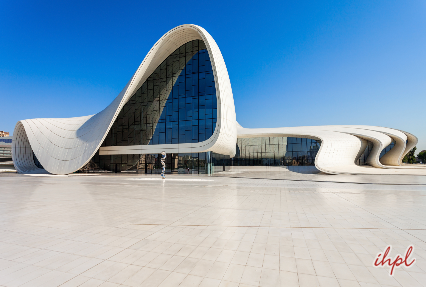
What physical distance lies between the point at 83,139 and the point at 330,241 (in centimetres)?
3142

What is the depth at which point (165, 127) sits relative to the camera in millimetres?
30594

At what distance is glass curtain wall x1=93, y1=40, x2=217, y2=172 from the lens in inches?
1148

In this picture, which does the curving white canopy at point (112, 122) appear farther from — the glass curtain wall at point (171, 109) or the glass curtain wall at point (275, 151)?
the glass curtain wall at point (275, 151)

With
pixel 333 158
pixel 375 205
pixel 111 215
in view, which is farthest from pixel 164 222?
pixel 333 158

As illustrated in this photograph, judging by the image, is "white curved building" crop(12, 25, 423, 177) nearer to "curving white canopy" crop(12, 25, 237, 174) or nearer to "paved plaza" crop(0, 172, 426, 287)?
"curving white canopy" crop(12, 25, 237, 174)

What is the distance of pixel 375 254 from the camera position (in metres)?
4.70

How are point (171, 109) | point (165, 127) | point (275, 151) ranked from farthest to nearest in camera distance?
1. point (275, 151)
2. point (171, 109)
3. point (165, 127)

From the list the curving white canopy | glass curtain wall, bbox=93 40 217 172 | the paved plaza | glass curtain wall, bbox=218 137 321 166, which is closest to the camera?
the paved plaza

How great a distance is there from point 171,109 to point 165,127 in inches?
92.3

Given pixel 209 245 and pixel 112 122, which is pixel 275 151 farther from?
pixel 209 245

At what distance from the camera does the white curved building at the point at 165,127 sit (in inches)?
1131

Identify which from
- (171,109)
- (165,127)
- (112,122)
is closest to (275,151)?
(171,109)

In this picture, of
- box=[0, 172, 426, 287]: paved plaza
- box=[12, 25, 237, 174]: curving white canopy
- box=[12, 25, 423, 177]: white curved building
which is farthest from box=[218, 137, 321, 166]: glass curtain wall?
box=[0, 172, 426, 287]: paved plaza

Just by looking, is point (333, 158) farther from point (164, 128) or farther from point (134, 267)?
point (134, 267)
